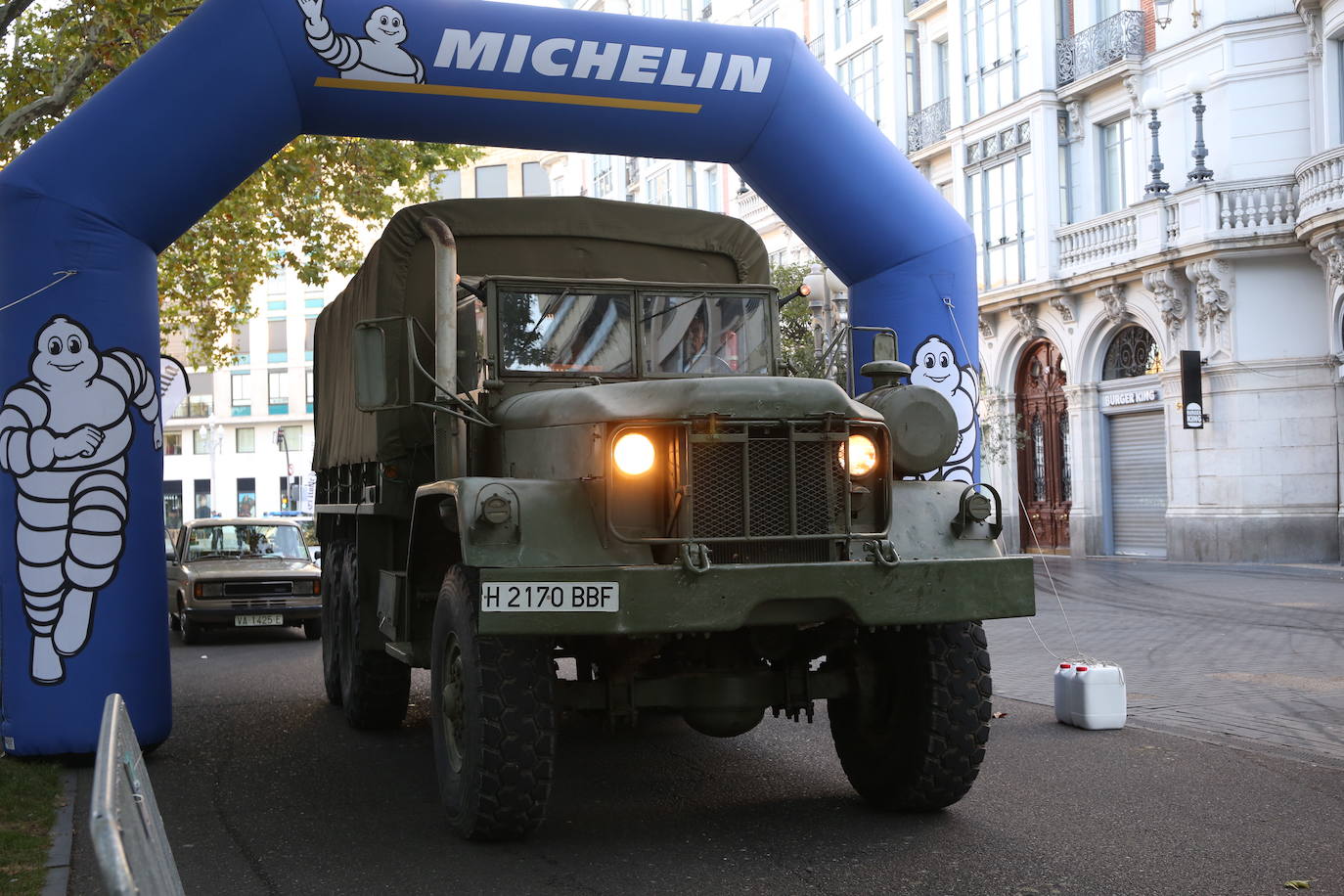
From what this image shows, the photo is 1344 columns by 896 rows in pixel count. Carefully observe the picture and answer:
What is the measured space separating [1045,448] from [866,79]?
1217cm

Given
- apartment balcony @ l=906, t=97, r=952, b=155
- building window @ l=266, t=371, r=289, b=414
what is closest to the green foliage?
apartment balcony @ l=906, t=97, r=952, b=155

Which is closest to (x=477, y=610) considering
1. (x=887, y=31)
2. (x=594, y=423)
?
(x=594, y=423)

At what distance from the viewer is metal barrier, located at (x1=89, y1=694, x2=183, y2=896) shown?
95.1 inches

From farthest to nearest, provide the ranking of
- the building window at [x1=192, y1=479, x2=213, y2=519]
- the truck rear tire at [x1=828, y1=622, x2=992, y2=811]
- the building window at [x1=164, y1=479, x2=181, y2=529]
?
1. the building window at [x1=192, y1=479, x2=213, y2=519]
2. the building window at [x1=164, y1=479, x2=181, y2=529]
3. the truck rear tire at [x1=828, y1=622, x2=992, y2=811]

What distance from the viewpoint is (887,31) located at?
3819 centimetres

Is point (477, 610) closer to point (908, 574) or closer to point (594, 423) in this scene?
point (594, 423)

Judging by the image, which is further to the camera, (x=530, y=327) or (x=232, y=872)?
(x=530, y=327)

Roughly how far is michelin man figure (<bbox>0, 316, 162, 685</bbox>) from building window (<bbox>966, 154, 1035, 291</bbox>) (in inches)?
1050

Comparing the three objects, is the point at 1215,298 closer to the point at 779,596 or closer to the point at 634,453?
the point at 634,453

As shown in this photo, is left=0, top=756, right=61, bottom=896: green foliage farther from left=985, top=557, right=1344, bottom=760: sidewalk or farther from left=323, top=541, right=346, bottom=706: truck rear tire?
left=985, top=557, right=1344, bottom=760: sidewalk

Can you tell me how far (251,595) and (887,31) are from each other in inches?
1042

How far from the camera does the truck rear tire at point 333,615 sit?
10617 mm

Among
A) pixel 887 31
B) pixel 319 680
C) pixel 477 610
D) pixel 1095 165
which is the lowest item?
pixel 319 680

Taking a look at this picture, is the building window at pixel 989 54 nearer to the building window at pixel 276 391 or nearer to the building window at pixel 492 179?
the building window at pixel 492 179
